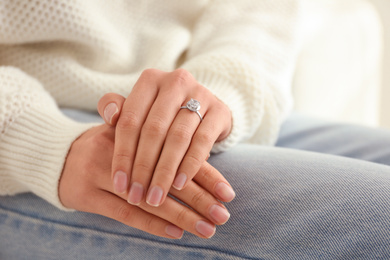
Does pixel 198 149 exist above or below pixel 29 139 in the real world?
above

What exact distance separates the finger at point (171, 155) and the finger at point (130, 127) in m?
0.02

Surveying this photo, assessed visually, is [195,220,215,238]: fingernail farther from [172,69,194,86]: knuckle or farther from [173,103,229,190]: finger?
[172,69,194,86]: knuckle

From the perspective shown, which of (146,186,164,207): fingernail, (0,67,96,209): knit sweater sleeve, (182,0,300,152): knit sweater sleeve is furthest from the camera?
(182,0,300,152): knit sweater sleeve

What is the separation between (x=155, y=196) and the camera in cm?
39

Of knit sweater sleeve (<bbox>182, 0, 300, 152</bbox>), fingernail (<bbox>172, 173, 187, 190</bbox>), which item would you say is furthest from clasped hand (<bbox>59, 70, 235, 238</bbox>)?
knit sweater sleeve (<bbox>182, 0, 300, 152</bbox>)

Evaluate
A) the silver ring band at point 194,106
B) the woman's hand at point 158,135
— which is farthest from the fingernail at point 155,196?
the silver ring band at point 194,106

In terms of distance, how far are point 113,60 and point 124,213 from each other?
1.18 ft

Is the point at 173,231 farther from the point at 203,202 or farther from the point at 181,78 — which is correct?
the point at 181,78

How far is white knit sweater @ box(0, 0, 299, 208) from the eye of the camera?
54 cm

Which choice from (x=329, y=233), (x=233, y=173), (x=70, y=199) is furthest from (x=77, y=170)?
(x=329, y=233)

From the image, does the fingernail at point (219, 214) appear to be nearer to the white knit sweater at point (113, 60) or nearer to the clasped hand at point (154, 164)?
the clasped hand at point (154, 164)

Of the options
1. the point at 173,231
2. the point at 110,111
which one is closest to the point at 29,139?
the point at 110,111

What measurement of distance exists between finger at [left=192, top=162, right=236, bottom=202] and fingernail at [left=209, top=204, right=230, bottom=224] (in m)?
0.02

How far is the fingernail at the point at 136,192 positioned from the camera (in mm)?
399
